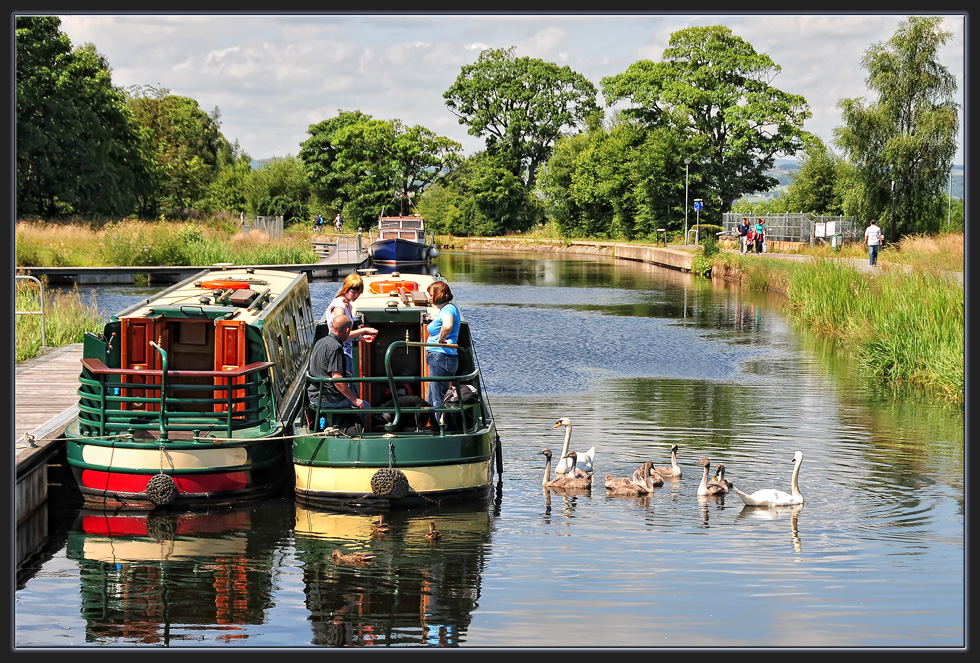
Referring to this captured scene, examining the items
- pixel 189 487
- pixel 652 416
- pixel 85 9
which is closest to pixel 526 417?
pixel 652 416

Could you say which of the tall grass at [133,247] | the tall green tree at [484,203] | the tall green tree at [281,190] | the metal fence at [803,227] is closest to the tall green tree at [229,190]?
the tall green tree at [281,190]

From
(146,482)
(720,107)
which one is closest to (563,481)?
(146,482)

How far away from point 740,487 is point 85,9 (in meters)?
9.78

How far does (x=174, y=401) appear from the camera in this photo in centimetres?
1239

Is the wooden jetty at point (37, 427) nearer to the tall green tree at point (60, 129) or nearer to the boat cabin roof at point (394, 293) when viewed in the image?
the boat cabin roof at point (394, 293)

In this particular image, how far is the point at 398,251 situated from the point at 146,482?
144ft

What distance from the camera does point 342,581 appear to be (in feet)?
34.3

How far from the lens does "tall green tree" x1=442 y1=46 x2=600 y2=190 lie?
94.4 metres

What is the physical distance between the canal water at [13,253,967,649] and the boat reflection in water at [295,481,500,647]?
0.09 feet

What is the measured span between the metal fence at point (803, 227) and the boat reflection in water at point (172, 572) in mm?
45350

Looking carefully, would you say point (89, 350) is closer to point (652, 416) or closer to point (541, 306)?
point (652, 416)

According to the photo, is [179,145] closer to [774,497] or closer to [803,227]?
[803,227]

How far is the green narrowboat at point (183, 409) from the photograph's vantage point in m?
12.5

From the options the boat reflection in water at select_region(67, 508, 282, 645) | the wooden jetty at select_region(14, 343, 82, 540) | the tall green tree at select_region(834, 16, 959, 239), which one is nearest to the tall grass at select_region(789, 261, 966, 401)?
the boat reflection in water at select_region(67, 508, 282, 645)
